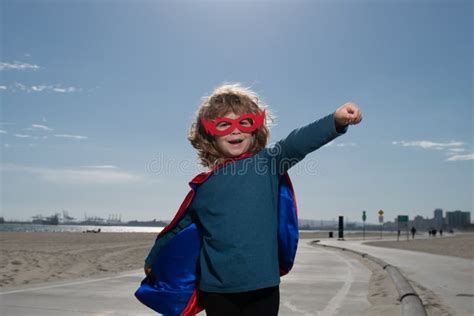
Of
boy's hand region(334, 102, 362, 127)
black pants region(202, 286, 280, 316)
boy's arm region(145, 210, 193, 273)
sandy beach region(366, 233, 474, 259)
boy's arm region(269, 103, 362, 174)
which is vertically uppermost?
boy's hand region(334, 102, 362, 127)

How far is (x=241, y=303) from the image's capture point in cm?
278

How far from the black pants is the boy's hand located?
1.09m

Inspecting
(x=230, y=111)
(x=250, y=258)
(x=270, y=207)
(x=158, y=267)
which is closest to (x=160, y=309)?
(x=158, y=267)

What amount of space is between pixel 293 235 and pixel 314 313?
395cm

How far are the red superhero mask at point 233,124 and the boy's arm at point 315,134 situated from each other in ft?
0.71

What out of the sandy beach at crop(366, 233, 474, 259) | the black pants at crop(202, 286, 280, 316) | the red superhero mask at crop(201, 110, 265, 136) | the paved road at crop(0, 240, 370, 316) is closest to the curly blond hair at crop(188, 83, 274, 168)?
the red superhero mask at crop(201, 110, 265, 136)

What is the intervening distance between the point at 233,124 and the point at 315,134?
56 centimetres

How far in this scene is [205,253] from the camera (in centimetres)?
288

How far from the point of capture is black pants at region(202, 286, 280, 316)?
276 centimetres

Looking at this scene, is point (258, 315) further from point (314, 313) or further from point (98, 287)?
point (98, 287)

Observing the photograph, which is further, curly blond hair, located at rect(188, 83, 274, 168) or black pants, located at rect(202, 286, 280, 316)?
curly blond hair, located at rect(188, 83, 274, 168)

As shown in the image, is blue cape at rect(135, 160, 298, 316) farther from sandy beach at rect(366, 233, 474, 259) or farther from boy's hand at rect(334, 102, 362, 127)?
sandy beach at rect(366, 233, 474, 259)

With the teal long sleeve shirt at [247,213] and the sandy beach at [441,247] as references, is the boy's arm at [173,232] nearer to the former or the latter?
the teal long sleeve shirt at [247,213]

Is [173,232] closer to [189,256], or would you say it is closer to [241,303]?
[189,256]
